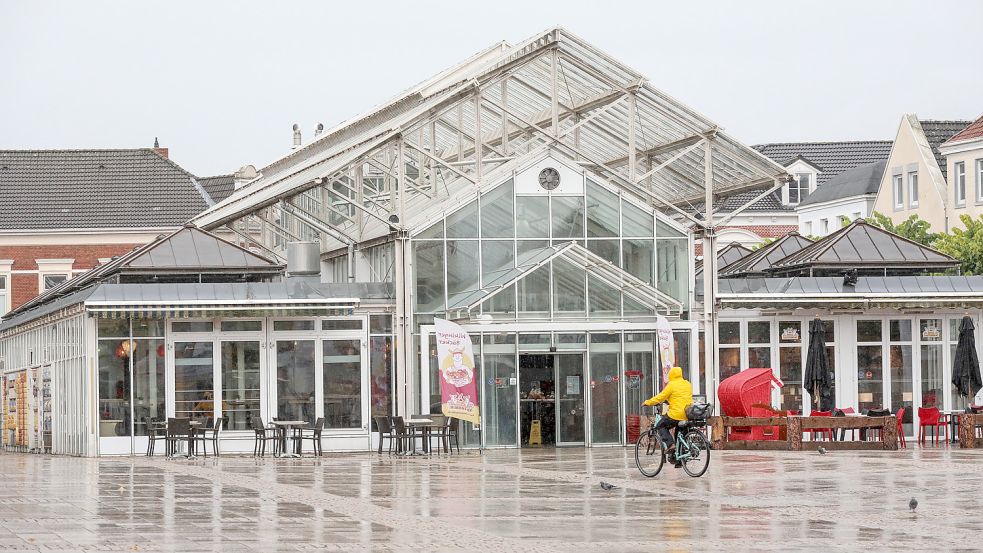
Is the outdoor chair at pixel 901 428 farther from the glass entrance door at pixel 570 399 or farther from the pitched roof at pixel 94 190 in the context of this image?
the pitched roof at pixel 94 190

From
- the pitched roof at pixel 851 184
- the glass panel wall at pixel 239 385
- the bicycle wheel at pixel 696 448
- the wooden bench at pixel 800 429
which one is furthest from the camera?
the pitched roof at pixel 851 184

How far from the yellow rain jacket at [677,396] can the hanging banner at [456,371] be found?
7768 mm

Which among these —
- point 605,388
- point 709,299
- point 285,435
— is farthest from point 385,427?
point 709,299

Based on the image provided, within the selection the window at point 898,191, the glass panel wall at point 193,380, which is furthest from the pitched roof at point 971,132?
the glass panel wall at point 193,380

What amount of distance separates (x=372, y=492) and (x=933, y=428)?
54.1ft

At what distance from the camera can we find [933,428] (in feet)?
113

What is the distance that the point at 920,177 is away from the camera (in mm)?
59719

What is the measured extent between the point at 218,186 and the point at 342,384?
36.5 m

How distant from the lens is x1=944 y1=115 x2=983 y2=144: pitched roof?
182ft

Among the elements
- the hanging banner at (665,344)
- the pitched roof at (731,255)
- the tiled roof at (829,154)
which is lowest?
the hanging banner at (665,344)

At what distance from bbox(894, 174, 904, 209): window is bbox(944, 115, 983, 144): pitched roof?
183 inches

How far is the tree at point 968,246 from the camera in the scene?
161ft

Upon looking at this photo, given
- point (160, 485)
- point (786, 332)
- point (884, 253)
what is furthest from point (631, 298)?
point (160, 485)

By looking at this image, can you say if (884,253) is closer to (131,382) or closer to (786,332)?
(786,332)
